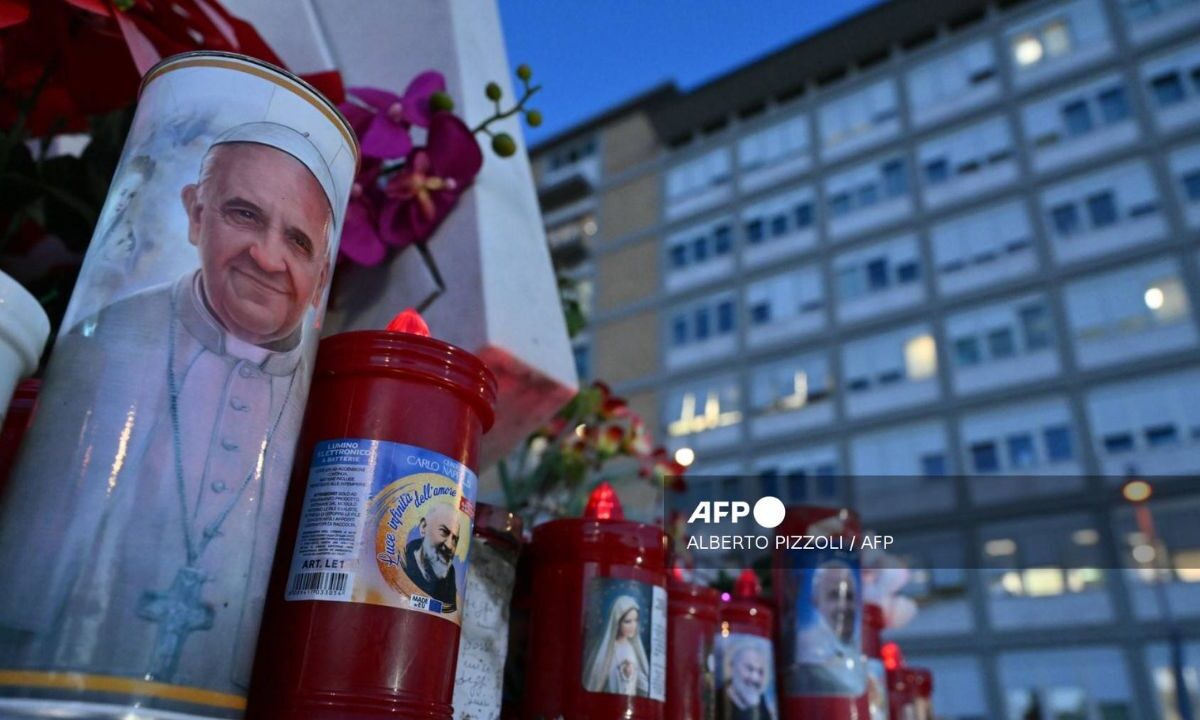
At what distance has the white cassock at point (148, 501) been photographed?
1.29 feet

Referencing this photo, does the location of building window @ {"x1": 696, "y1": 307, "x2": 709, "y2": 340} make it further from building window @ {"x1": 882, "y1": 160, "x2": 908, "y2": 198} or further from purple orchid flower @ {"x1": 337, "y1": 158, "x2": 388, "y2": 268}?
purple orchid flower @ {"x1": 337, "y1": 158, "x2": 388, "y2": 268}

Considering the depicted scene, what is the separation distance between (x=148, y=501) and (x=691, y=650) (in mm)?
523

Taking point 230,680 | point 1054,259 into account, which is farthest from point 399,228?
point 1054,259

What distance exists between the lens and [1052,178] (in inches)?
394

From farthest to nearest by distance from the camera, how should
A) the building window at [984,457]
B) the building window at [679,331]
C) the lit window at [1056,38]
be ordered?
the building window at [679,331]
the lit window at [1056,38]
the building window at [984,457]

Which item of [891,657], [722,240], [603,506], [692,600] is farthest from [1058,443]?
[603,506]

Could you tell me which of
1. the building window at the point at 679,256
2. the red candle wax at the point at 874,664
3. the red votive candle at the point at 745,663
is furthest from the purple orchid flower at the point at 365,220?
the building window at the point at 679,256

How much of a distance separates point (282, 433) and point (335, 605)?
10 cm

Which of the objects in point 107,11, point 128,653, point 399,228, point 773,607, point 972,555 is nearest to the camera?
point 128,653

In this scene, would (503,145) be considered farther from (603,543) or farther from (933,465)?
(933,465)

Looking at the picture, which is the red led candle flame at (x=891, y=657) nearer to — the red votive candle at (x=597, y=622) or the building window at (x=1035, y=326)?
the red votive candle at (x=597, y=622)

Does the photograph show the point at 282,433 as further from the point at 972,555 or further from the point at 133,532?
the point at 972,555

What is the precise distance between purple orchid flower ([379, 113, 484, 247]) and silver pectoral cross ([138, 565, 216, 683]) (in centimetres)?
47

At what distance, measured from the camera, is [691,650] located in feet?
2.64
